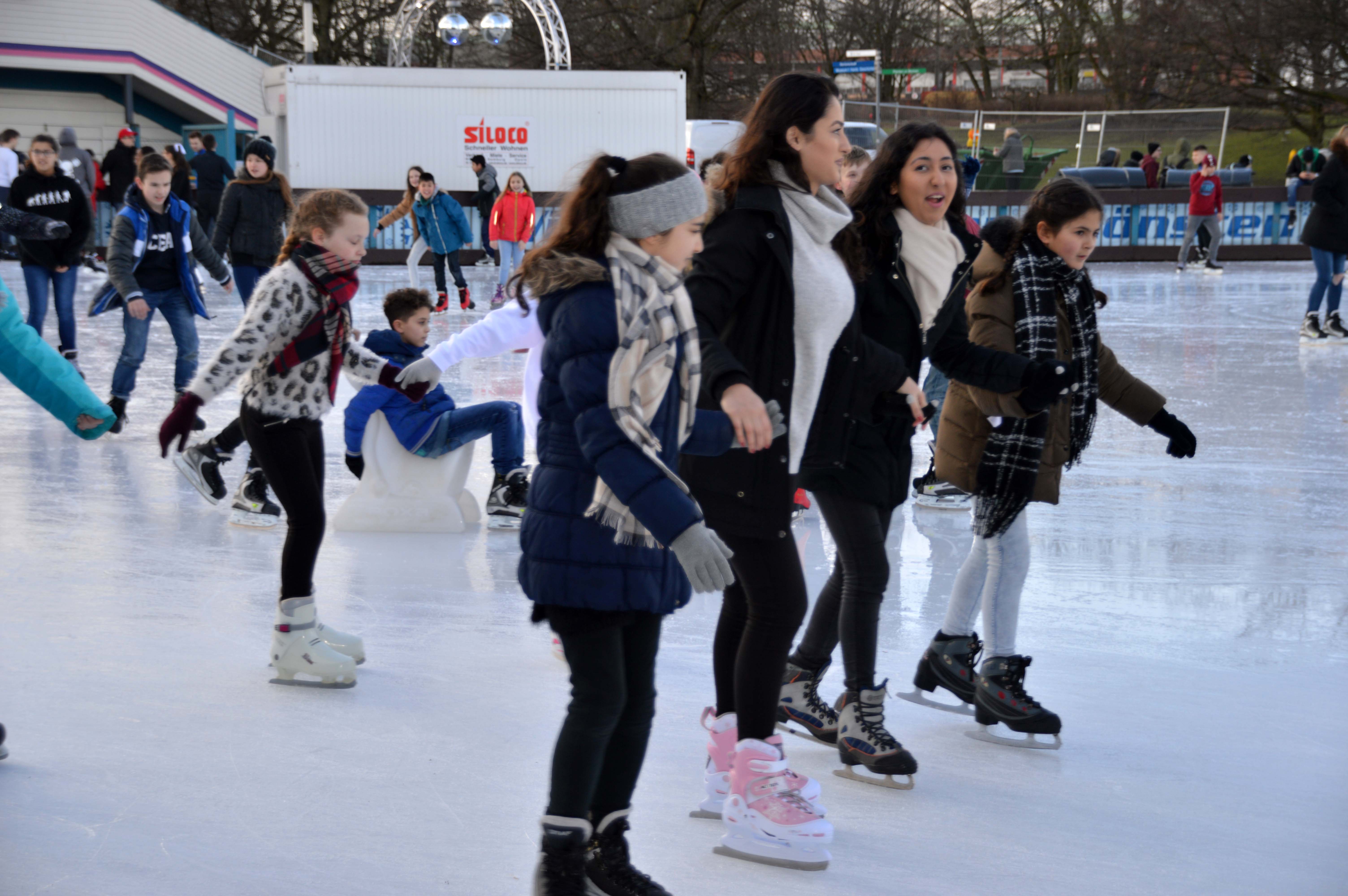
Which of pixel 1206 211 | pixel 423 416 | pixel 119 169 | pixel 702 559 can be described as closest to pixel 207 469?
pixel 423 416

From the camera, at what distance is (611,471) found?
1.92 m

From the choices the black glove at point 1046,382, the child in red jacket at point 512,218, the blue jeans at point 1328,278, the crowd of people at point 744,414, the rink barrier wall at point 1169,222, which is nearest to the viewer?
the crowd of people at point 744,414

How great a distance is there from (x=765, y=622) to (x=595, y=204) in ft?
2.79

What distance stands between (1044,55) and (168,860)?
37124mm

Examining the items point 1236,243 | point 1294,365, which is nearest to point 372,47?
point 1236,243

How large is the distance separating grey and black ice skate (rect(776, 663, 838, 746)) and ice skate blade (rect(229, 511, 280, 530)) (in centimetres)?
262

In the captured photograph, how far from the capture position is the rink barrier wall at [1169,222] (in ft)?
63.4

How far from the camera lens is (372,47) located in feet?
102

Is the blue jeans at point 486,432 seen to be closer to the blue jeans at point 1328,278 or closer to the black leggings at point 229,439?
the black leggings at point 229,439

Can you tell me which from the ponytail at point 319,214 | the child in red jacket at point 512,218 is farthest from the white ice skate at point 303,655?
the child in red jacket at point 512,218

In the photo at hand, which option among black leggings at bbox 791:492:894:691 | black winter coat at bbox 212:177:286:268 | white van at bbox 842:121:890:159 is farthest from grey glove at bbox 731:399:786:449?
white van at bbox 842:121:890:159

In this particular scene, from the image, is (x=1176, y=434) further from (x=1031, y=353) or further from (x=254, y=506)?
(x=254, y=506)

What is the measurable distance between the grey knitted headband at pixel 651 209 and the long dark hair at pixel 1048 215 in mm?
1187

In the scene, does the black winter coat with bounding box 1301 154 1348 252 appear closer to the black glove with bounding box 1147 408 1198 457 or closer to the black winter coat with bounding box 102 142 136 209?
the black glove with bounding box 1147 408 1198 457
